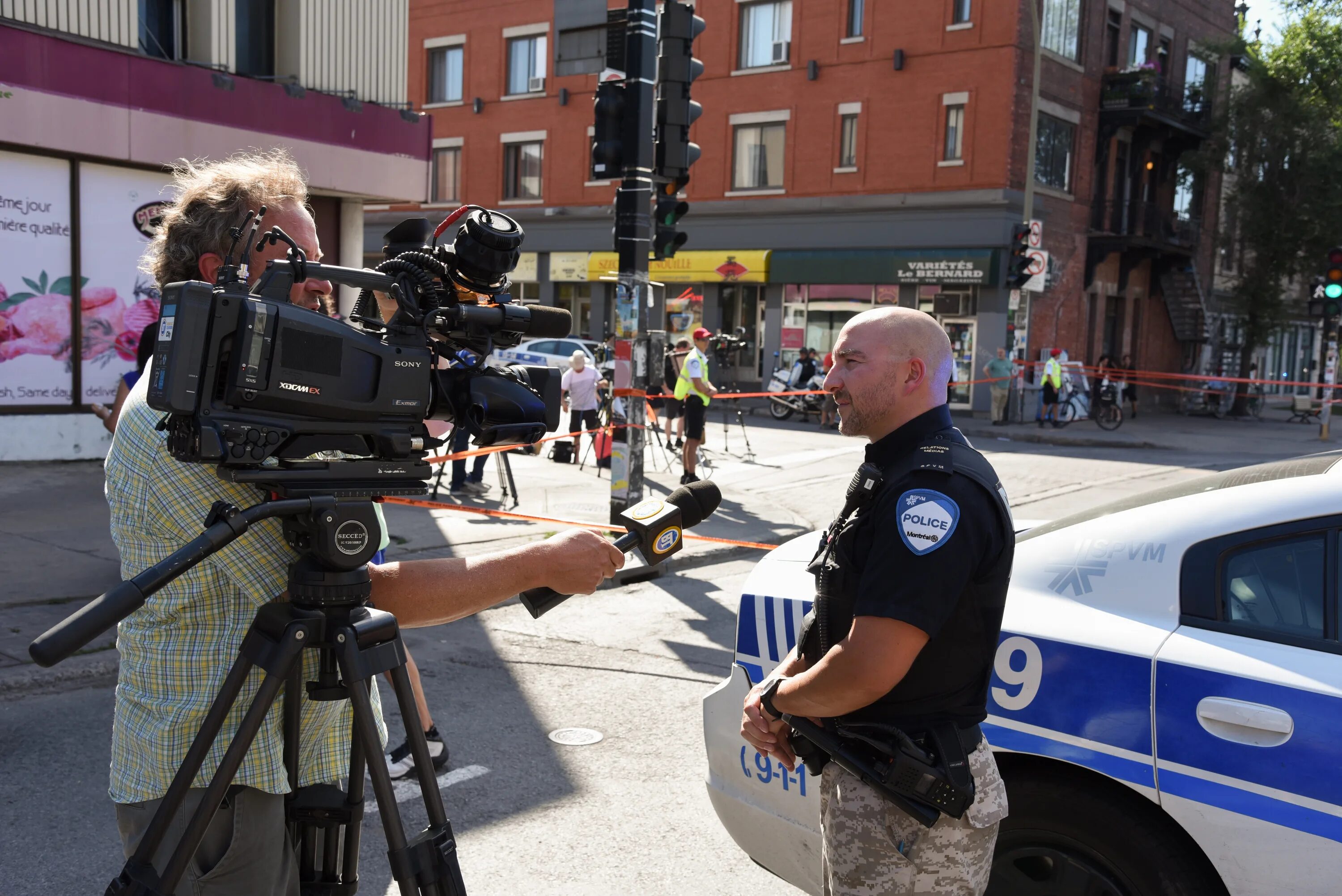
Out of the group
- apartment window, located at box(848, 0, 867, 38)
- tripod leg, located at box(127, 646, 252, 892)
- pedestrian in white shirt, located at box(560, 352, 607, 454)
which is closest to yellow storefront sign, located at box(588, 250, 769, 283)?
apartment window, located at box(848, 0, 867, 38)

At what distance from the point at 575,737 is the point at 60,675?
110 inches

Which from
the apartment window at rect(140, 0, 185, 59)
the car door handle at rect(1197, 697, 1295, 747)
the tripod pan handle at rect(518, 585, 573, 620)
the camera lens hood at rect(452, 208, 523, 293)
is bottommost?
the car door handle at rect(1197, 697, 1295, 747)

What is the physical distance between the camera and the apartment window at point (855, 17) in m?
29.0

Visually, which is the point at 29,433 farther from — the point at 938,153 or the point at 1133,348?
the point at 1133,348

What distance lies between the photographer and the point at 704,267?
31859 millimetres

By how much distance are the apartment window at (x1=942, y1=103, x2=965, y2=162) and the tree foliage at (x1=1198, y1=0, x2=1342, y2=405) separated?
29.3ft

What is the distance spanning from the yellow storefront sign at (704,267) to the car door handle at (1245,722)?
28.0m

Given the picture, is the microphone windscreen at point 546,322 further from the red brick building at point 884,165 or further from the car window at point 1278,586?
the red brick building at point 884,165

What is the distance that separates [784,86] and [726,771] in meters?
29.1

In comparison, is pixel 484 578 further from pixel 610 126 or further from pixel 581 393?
pixel 581 393

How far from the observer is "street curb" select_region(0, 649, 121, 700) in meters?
5.60

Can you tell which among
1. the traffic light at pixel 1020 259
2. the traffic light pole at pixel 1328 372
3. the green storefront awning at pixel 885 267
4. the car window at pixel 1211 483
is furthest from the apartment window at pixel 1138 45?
the car window at pixel 1211 483

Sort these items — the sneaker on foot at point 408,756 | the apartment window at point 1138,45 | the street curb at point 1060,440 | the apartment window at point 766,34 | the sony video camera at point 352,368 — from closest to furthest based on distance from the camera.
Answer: the sony video camera at point 352,368, the sneaker on foot at point 408,756, the street curb at point 1060,440, the apartment window at point 766,34, the apartment window at point 1138,45

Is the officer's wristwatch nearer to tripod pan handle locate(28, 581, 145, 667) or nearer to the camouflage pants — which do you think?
the camouflage pants
